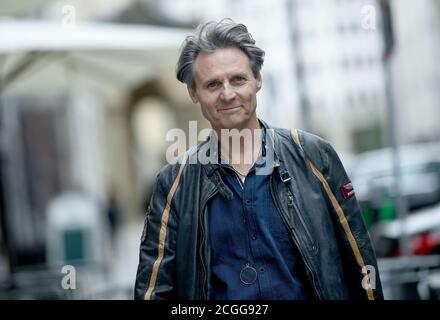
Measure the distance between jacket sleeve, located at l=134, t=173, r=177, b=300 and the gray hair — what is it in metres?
0.40

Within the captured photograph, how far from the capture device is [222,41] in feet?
8.46

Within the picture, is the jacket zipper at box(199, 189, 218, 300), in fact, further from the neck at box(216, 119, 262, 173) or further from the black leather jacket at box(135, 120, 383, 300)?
the neck at box(216, 119, 262, 173)

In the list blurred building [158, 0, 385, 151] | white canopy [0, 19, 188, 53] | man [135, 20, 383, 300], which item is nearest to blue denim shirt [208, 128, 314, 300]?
man [135, 20, 383, 300]

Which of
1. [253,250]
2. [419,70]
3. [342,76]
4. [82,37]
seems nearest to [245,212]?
[253,250]

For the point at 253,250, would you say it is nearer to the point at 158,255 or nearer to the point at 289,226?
the point at 289,226

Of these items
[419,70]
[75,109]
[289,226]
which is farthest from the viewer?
[419,70]

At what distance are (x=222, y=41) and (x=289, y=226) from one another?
0.53 m

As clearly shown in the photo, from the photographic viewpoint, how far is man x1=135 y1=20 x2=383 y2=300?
2529 mm

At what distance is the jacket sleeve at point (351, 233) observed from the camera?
2.61 metres

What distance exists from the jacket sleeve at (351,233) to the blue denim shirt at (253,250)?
0.53 feet

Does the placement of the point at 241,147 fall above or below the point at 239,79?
below

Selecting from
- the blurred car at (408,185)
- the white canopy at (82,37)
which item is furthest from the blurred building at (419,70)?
the white canopy at (82,37)
